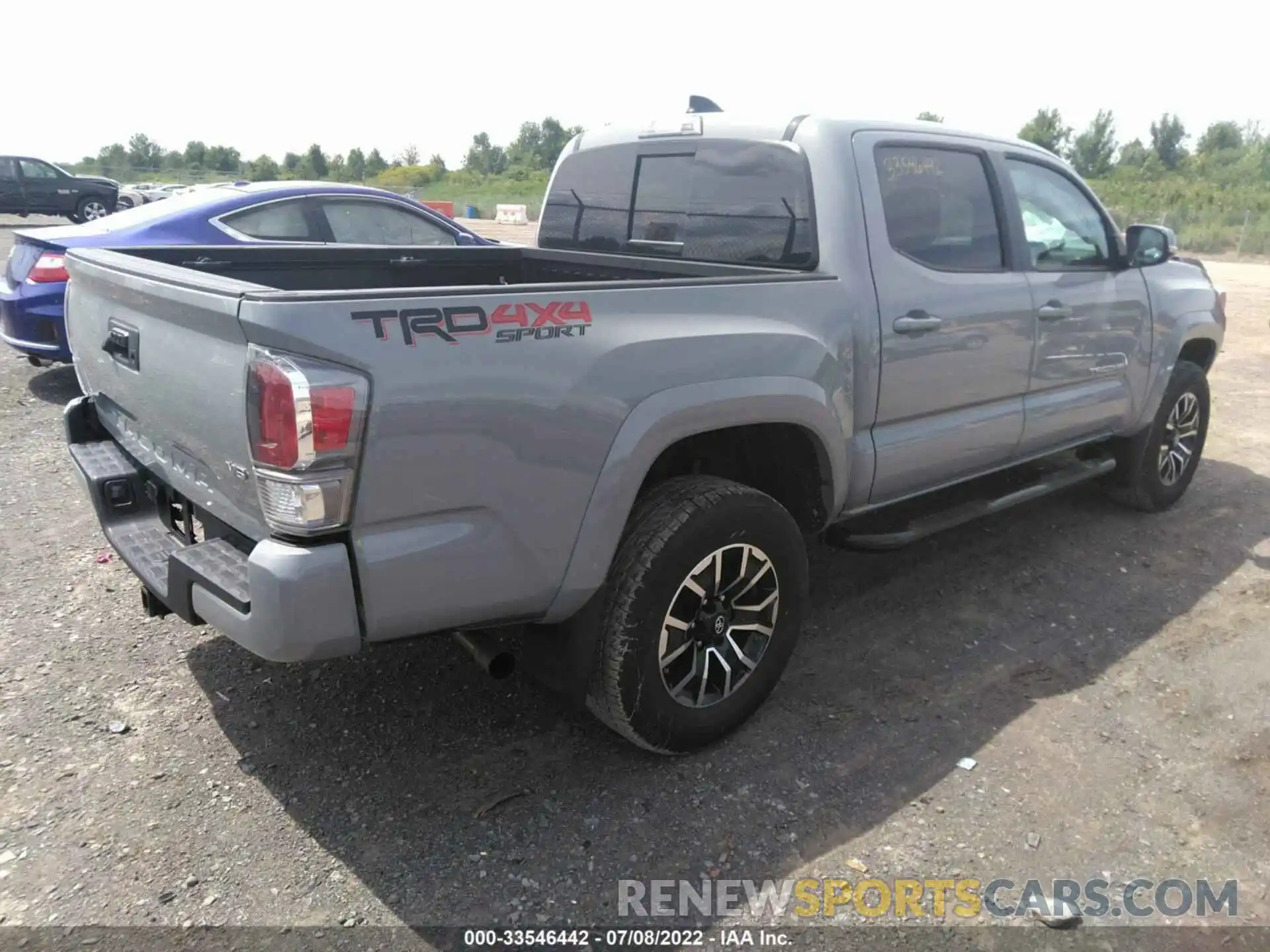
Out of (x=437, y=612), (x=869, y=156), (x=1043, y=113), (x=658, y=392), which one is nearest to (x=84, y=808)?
(x=437, y=612)

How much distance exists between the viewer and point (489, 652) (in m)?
2.67

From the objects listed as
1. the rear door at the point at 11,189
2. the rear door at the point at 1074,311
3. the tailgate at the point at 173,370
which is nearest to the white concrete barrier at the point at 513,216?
the rear door at the point at 11,189

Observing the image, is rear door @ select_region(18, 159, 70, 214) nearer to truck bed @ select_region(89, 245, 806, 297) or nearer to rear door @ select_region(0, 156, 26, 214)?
rear door @ select_region(0, 156, 26, 214)

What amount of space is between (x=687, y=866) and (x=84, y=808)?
5.65ft

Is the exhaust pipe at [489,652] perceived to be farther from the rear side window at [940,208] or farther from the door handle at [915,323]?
the rear side window at [940,208]

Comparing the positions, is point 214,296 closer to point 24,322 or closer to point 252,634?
point 252,634

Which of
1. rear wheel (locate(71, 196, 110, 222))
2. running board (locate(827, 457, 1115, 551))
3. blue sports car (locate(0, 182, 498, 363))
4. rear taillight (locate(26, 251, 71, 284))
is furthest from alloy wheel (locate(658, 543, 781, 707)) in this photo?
rear wheel (locate(71, 196, 110, 222))

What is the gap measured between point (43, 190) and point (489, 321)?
27.0 meters

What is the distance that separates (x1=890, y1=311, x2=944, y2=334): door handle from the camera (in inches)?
134

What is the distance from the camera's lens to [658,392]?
2.66 meters

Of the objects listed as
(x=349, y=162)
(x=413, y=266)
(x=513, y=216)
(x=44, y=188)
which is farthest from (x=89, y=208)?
(x=349, y=162)

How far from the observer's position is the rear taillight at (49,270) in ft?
21.6

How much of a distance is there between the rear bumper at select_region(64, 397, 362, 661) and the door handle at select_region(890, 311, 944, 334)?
2149mm

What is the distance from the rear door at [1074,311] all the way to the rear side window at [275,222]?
5025mm
